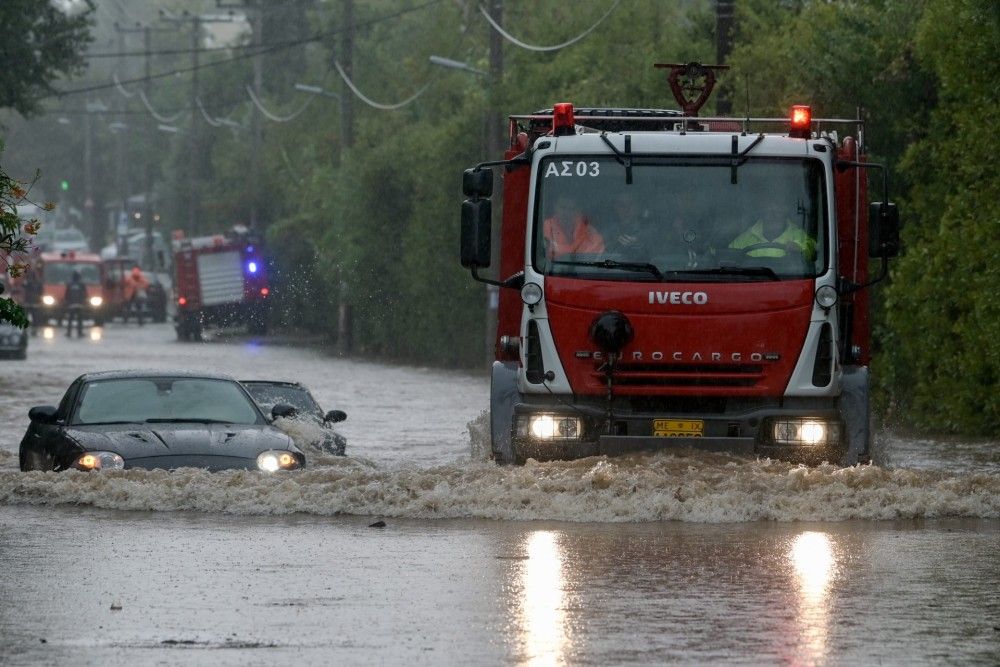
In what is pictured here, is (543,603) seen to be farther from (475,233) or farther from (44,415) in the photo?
(44,415)

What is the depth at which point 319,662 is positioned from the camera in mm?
9391

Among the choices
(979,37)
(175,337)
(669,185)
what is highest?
(979,37)

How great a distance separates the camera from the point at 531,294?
16.4m

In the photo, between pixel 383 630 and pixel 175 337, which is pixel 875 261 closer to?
pixel 383 630

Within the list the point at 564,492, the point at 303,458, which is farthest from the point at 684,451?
the point at 303,458

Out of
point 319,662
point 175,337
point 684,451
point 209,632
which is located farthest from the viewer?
point 175,337

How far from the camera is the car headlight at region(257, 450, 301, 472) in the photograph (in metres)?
17.0

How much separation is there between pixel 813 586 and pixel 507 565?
183cm

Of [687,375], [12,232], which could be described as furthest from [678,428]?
[12,232]

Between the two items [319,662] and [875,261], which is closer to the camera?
[319,662]

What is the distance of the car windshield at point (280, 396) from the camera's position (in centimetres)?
2175

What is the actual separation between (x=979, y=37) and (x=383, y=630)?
16.0 meters

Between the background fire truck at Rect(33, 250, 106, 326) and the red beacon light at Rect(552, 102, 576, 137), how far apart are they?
5874cm

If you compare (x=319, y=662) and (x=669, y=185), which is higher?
(x=669, y=185)
